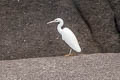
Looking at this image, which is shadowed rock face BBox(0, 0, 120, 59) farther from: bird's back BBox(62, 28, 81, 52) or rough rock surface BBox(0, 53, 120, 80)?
rough rock surface BBox(0, 53, 120, 80)

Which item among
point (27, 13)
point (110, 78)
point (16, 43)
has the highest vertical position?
point (27, 13)

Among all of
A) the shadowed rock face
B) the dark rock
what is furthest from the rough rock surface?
the dark rock

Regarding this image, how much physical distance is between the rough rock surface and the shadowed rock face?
2.28 m

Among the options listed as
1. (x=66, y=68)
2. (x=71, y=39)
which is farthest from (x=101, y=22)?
(x=66, y=68)

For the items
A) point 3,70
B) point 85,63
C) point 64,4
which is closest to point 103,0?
point 64,4

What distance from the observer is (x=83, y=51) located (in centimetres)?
1239

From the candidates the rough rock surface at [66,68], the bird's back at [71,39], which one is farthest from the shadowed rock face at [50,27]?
the rough rock surface at [66,68]

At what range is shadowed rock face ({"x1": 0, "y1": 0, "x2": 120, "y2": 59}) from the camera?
39.8 feet

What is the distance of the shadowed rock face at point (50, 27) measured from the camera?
12125 mm

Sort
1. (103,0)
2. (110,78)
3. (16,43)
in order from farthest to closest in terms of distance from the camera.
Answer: (103,0) → (16,43) → (110,78)

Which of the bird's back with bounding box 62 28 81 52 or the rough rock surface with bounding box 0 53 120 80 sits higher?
the bird's back with bounding box 62 28 81 52

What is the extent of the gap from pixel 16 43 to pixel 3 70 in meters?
3.52

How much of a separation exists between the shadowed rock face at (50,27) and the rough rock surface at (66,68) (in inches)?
89.7

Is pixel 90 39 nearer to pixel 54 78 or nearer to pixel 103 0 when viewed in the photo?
pixel 103 0
